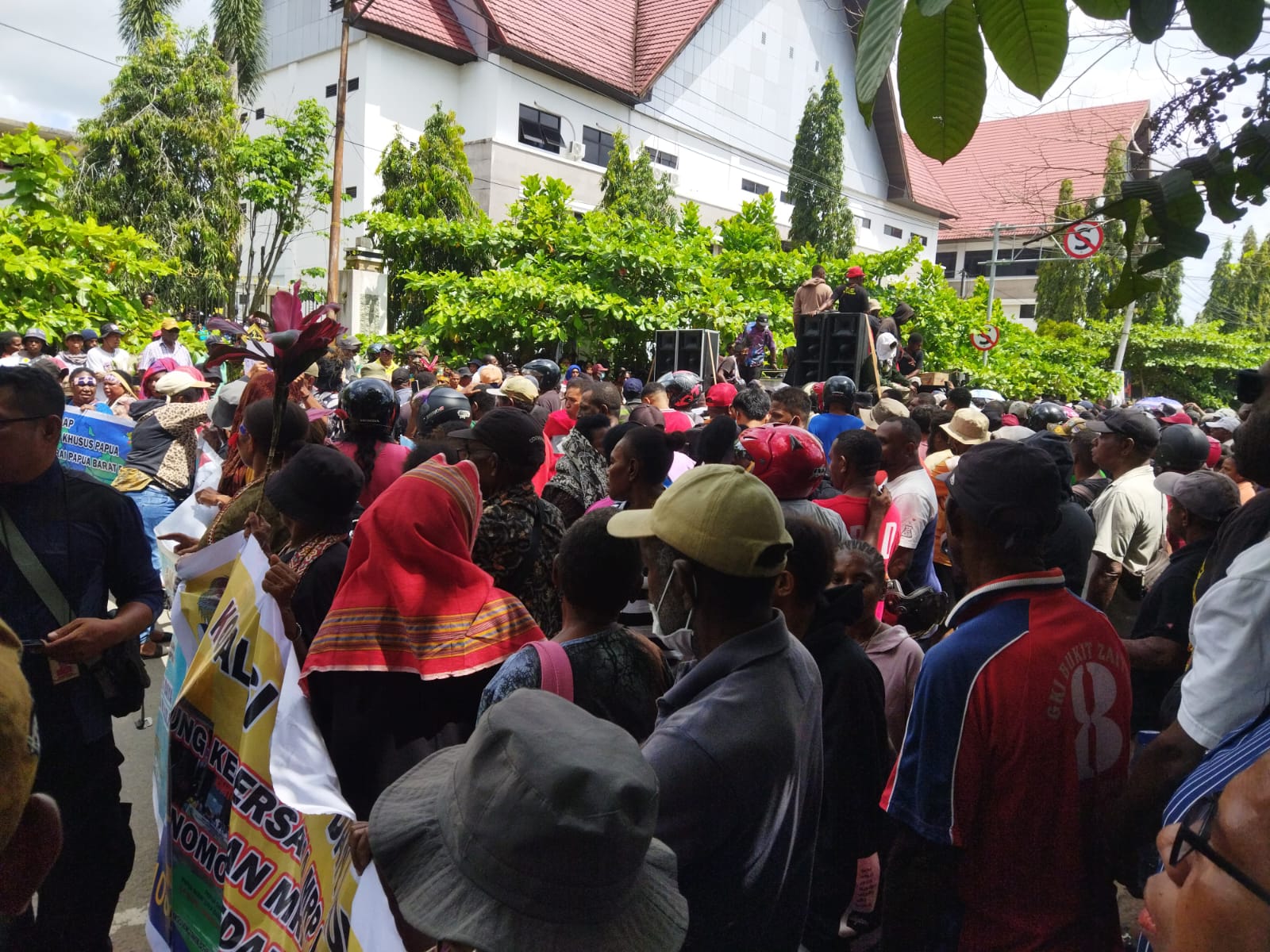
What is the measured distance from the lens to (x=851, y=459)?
174 inches

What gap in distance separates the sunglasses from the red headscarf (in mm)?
1814

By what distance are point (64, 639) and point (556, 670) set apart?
1.61m

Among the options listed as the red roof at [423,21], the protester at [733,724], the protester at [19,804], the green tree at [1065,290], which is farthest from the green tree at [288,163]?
the green tree at [1065,290]

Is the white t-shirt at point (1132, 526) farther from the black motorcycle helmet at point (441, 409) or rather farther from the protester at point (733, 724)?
the black motorcycle helmet at point (441, 409)

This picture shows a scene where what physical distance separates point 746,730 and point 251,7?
33926mm

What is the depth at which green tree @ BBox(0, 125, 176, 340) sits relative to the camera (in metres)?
9.02

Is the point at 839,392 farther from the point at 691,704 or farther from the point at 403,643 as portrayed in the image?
the point at 691,704

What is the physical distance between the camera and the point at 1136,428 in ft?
15.8

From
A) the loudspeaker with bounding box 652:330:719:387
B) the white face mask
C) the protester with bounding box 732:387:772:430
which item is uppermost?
the loudspeaker with bounding box 652:330:719:387

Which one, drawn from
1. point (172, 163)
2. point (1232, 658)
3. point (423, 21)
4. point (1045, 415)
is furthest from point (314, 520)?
point (423, 21)

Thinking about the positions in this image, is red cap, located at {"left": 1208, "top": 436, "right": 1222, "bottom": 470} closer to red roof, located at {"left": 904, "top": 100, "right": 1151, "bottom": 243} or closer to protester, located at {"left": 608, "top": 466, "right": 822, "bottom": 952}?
red roof, located at {"left": 904, "top": 100, "right": 1151, "bottom": 243}

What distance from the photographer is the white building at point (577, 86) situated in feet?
86.9

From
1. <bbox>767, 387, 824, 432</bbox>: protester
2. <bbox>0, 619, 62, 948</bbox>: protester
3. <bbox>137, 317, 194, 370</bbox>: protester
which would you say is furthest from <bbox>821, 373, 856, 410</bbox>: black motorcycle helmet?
<bbox>137, 317, 194, 370</bbox>: protester

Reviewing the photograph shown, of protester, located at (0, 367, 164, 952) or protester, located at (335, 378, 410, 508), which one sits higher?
protester, located at (335, 378, 410, 508)
